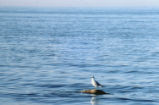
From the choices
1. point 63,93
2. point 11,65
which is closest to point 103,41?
point 11,65

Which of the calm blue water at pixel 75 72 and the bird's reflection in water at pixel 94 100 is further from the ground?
the calm blue water at pixel 75 72

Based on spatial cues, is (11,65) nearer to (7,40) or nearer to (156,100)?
(156,100)

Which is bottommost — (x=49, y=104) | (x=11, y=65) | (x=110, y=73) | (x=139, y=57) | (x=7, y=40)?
(x=49, y=104)

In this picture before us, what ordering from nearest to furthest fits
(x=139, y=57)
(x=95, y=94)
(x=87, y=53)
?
(x=95, y=94), (x=139, y=57), (x=87, y=53)

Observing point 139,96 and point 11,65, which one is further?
point 11,65

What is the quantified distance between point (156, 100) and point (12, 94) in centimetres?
895

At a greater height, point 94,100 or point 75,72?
point 75,72

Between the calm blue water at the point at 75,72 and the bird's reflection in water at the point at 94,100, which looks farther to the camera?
the calm blue water at the point at 75,72

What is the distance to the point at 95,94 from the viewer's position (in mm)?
29531

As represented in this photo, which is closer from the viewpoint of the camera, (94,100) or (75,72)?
(94,100)

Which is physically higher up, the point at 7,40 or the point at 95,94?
the point at 7,40

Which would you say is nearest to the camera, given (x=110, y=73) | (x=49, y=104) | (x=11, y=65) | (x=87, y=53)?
(x=49, y=104)

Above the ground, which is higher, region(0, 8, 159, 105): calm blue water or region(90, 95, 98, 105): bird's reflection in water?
region(0, 8, 159, 105): calm blue water

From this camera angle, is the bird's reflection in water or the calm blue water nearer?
the bird's reflection in water
